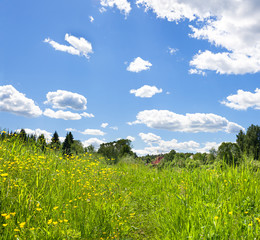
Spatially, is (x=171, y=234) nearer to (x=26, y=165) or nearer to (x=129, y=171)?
(x=26, y=165)

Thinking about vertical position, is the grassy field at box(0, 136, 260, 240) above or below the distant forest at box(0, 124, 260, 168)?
below

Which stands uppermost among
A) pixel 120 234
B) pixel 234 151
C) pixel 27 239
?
pixel 234 151

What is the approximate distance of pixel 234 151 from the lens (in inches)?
258

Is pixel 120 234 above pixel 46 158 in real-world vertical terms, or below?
below

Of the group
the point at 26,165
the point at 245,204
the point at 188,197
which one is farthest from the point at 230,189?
the point at 26,165

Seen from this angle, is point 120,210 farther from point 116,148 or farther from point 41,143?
point 116,148

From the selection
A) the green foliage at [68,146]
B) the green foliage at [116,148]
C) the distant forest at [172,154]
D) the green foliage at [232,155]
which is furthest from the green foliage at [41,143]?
the green foliage at [116,148]

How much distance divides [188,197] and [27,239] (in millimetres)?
2930

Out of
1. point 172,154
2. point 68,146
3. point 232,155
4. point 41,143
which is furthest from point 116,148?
point 232,155

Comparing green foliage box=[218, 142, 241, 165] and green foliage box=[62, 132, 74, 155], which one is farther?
green foliage box=[62, 132, 74, 155]

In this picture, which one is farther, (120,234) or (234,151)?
(234,151)

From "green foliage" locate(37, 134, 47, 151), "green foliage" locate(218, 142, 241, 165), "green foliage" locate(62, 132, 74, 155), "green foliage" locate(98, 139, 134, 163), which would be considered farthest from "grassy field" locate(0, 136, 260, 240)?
"green foliage" locate(98, 139, 134, 163)

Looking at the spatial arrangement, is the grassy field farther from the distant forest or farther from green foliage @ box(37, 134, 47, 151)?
green foliage @ box(37, 134, 47, 151)

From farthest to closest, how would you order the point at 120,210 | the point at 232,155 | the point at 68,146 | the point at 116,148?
the point at 116,148 < the point at 68,146 < the point at 232,155 < the point at 120,210
